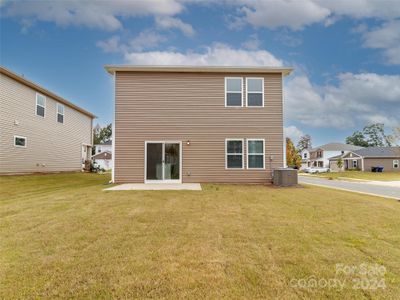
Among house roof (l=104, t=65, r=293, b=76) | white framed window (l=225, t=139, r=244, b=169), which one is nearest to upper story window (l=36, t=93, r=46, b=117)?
house roof (l=104, t=65, r=293, b=76)

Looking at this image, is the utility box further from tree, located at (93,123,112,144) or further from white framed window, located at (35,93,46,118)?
tree, located at (93,123,112,144)

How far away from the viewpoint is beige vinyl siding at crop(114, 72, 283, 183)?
40.0 ft

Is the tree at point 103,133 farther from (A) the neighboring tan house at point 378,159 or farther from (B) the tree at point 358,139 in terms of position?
(B) the tree at point 358,139

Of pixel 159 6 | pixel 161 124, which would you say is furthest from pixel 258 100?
pixel 159 6

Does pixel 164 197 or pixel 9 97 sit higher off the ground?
pixel 9 97

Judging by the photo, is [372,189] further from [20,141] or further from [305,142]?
[305,142]

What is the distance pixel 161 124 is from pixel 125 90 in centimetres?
248

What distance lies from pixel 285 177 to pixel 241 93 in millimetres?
4703

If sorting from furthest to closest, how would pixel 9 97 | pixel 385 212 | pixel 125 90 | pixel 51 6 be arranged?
pixel 9 97 < pixel 125 90 < pixel 51 6 < pixel 385 212

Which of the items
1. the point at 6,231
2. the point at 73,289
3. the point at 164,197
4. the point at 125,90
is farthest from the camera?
the point at 125,90

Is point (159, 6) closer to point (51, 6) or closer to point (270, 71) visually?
point (51, 6)

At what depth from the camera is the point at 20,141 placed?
14.2 m

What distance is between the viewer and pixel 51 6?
11.5 metres

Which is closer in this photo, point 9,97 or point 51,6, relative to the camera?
point 51,6
